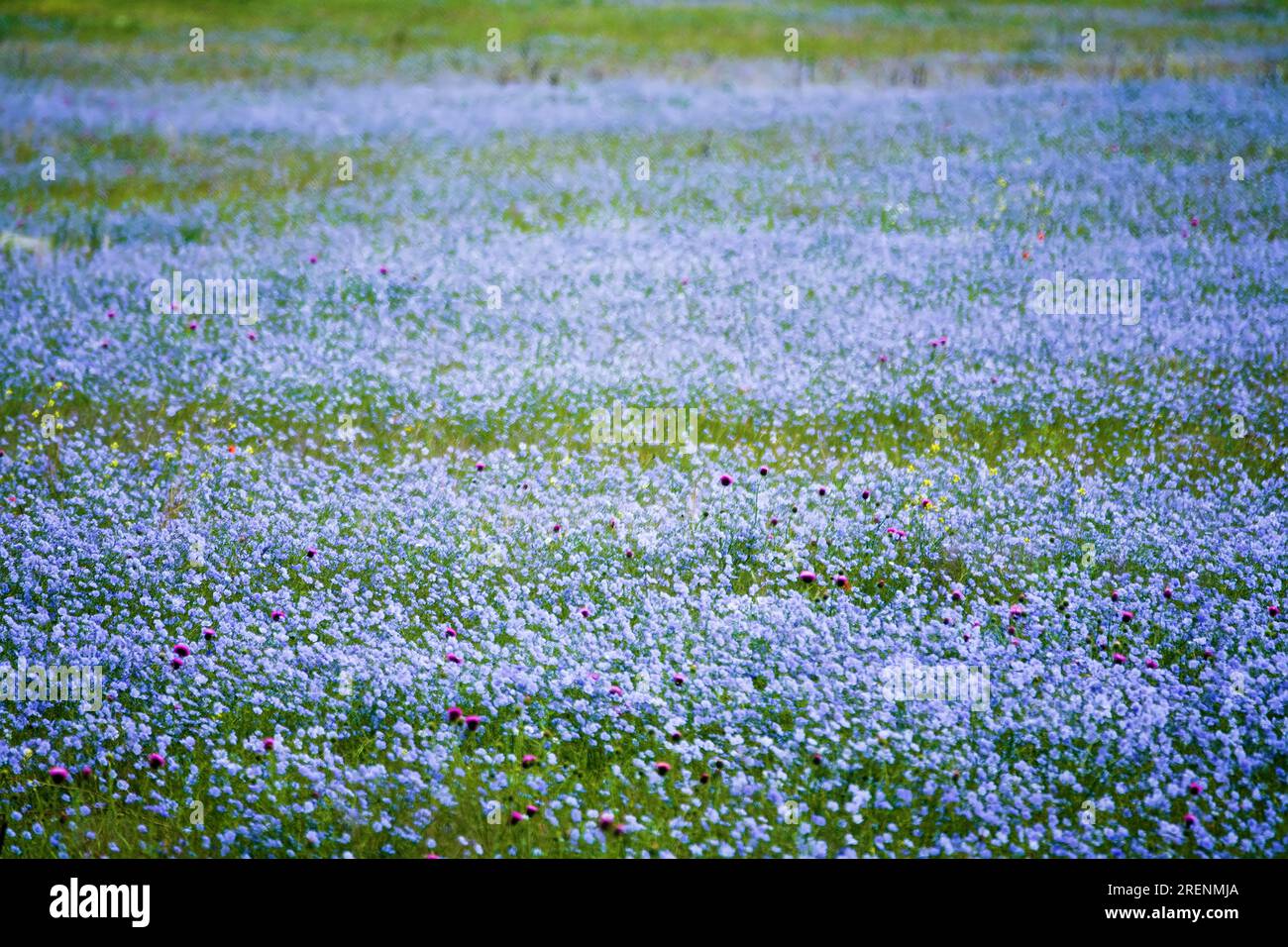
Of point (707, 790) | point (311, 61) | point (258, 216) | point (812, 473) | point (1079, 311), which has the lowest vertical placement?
point (707, 790)

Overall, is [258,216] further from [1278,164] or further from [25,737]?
[1278,164]

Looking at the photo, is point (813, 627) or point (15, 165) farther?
point (15, 165)

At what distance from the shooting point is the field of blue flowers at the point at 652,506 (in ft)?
22.0

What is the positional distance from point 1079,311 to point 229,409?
9.75m

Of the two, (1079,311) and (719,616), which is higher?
(1079,311)

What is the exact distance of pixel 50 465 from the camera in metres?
10.9

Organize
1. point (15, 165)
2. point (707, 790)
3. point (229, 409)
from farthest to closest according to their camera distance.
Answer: point (15, 165) → point (229, 409) → point (707, 790)

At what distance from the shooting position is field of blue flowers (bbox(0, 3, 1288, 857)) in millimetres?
6715

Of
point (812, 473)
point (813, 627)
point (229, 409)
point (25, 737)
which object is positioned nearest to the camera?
point (25, 737)

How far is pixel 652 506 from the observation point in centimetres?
996

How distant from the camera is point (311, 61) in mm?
32625

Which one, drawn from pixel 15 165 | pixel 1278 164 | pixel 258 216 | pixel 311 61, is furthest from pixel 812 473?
pixel 311 61
